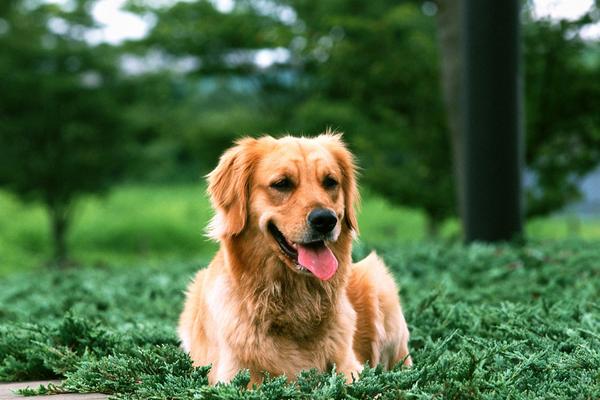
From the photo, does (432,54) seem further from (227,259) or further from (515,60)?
(227,259)

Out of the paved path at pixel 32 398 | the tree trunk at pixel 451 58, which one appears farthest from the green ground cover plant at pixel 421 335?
the tree trunk at pixel 451 58

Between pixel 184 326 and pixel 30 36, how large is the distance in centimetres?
1488

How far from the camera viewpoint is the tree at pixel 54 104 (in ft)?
59.9

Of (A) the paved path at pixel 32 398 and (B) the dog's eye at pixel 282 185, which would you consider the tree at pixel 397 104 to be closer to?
(B) the dog's eye at pixel 282 185

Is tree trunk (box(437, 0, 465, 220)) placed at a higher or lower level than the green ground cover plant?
higher

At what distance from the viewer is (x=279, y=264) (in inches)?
170

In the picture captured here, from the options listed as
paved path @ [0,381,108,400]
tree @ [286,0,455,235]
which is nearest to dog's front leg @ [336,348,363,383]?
paved path @ [0,381,108,400]

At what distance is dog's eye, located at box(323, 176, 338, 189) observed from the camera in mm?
4359

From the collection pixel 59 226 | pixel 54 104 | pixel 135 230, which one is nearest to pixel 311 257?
pixel 54 104

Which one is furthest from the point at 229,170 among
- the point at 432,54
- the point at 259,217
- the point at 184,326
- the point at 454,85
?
the point at 432,54

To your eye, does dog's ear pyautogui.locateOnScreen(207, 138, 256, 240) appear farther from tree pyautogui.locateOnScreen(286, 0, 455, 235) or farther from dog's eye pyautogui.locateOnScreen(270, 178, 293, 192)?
tree pyautogui.locateOnScreen(286, 0, 455, 235)

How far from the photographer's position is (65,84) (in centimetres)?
1814

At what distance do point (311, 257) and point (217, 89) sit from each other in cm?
1830

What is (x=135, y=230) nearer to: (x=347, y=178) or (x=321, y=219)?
(x=347, y=178)
